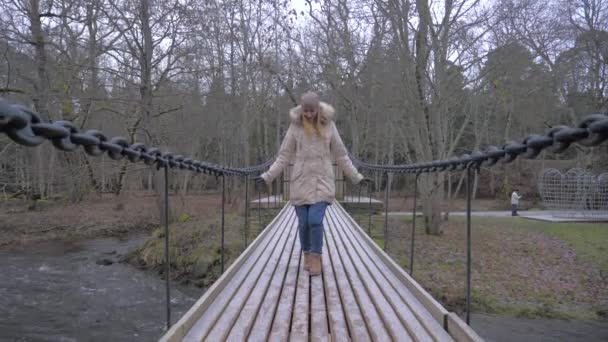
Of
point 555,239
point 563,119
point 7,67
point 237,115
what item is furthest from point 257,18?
point 563,119

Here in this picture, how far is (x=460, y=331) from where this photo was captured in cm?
201

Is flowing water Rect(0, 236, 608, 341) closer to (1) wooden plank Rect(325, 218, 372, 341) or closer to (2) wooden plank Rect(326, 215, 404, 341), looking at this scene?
(1) wooden plank Rect(325, 218, 372, 341)

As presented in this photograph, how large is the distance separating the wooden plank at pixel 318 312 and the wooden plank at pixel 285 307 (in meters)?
0.11

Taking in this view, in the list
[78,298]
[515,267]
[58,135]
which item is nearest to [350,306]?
[58,135]

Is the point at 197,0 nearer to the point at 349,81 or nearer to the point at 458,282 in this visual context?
the point at 349,81

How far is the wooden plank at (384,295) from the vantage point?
2174mm

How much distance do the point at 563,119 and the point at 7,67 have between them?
905 inches

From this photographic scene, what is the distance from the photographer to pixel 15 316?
828 centimetres

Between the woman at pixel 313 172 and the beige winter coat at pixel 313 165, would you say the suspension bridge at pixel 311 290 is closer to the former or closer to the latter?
the woman at pixel 313 172

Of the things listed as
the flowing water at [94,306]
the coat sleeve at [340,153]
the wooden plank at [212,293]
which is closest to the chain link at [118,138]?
the wooden plank at [212,293]

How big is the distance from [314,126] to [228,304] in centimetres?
144

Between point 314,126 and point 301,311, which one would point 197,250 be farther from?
point 301,311

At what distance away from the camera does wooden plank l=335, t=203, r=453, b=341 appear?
7.01 feet

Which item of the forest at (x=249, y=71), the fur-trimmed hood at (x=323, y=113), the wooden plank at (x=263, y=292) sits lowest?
the wooden plank at (x=263, y=292)
